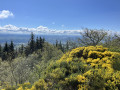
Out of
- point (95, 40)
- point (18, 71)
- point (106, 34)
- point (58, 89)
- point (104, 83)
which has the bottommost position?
point (18, 71)

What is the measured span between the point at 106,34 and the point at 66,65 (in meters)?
16.3

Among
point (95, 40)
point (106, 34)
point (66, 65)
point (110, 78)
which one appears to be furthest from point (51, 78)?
point (106, 34)

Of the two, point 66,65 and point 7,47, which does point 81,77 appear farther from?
point 7,47

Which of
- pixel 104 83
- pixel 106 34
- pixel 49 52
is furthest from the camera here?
pixel 49 52

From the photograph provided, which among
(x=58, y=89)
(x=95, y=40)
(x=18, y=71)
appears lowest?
(x=18, y=71)

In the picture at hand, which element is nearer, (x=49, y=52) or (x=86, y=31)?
(x=86, y=31)

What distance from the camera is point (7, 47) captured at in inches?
1391

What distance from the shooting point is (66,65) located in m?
5.32

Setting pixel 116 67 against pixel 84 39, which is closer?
pixel 116 67

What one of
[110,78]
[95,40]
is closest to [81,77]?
[110,78]

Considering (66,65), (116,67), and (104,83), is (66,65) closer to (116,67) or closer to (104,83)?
(104,83)

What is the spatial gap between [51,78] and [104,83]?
8.10 ft

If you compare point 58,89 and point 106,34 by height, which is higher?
point 106,34

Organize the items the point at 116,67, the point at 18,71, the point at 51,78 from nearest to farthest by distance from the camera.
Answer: the point at 51,78
the point at 116,67
the point at 18,71
